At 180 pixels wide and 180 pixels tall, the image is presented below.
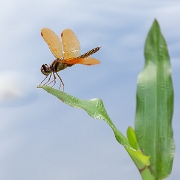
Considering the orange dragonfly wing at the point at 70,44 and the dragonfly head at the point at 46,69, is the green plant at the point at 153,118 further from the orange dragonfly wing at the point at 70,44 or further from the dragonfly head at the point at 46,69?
the orange dragonfly wing at the point at 70,44

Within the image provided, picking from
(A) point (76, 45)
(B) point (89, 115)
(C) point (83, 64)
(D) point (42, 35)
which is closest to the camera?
(C) point (83, 64)

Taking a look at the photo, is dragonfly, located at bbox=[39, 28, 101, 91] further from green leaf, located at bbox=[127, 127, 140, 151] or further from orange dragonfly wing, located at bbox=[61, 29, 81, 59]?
green leaf, located at bbox=[127, 127, 140, 151]

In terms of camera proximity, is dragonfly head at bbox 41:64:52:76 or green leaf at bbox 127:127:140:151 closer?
green leaf at bbox 127:127:140:151

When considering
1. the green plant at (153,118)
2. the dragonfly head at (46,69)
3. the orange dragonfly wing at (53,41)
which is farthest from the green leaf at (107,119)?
the orange dragonfly wing at (53,41)

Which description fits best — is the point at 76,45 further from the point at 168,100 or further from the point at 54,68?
the point at 168,100

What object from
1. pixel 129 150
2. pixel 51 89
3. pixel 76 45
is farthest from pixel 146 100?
pixel 76 45

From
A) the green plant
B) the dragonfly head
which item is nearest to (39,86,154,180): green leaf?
the green plant

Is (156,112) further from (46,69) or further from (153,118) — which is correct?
(46,69)
